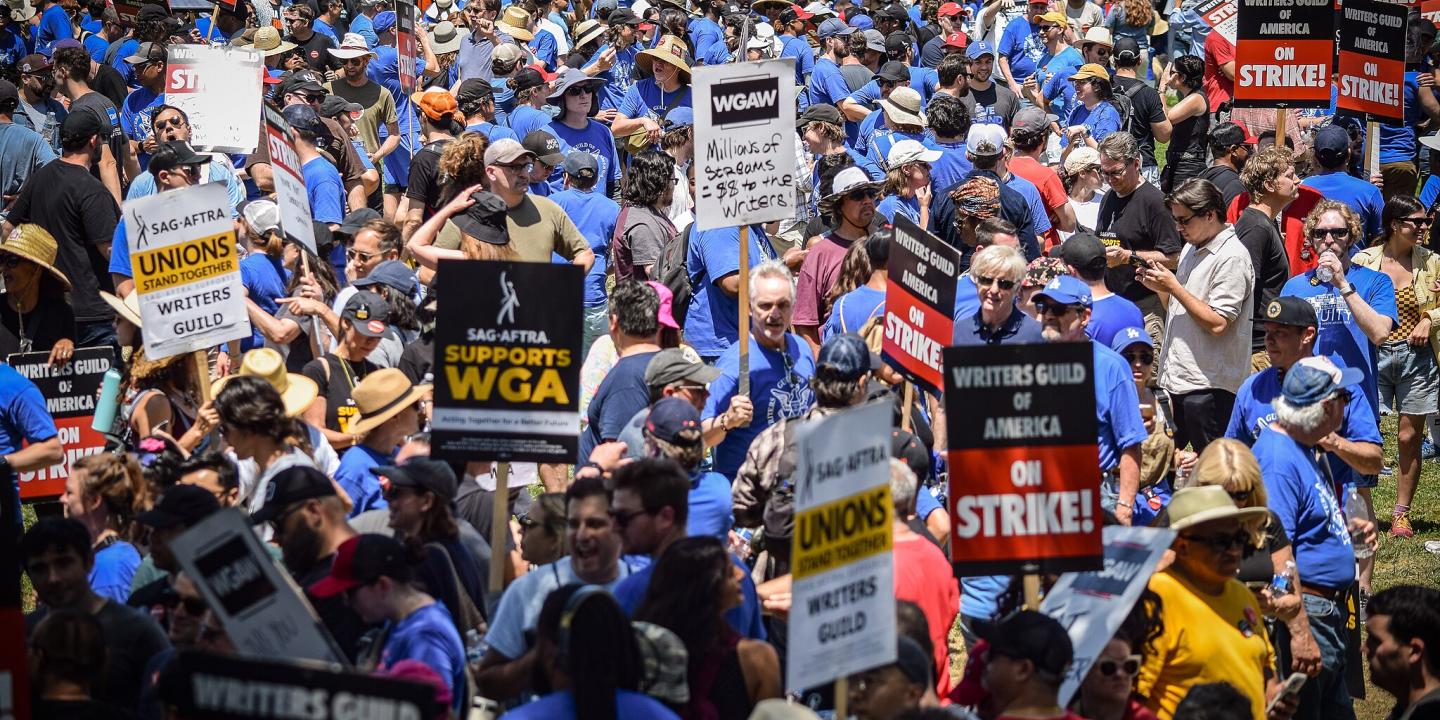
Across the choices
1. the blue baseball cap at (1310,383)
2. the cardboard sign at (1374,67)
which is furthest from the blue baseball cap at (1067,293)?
the cardboard sign at (1374,67)

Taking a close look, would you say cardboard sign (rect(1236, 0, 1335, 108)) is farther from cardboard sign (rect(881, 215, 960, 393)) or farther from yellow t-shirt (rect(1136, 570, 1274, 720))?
yellow t-shirt (rect(1136, 570, 1274, 720))

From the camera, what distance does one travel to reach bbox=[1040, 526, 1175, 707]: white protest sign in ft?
16.7

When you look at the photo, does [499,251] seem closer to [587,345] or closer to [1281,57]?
[587,345]

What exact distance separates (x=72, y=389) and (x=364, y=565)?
4.30m

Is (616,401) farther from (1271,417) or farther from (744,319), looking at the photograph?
(1271,417)

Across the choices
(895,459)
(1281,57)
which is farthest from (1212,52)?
(895,459)

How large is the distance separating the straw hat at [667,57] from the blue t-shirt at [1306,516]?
31.7ft

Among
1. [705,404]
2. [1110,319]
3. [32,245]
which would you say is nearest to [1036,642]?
[705,404]

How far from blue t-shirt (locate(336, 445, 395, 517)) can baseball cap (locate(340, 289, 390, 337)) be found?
4.66 ft

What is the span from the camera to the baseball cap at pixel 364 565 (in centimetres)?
500

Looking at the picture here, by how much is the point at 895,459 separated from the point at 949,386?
0.73 m

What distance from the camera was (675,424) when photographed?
21.0ft

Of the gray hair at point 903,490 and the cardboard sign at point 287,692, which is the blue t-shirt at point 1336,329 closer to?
the gray hair at point 903,490

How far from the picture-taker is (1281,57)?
12398 millimetres
